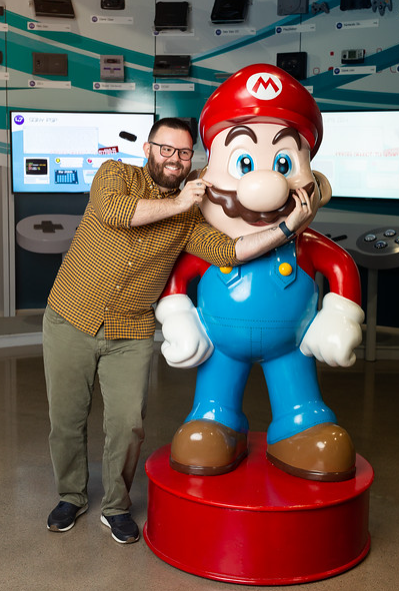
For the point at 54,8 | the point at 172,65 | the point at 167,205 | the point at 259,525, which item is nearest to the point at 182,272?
the point at 167,205

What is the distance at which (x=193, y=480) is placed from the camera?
→ 2.22 metres

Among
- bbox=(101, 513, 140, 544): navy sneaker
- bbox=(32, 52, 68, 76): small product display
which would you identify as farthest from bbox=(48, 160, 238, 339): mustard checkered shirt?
bbox=(32, 52, 68, 76): small product display

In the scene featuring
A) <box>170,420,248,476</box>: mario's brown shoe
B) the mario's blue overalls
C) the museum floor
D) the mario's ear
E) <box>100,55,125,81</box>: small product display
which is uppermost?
<box>100,55,125,81</box>: small product display

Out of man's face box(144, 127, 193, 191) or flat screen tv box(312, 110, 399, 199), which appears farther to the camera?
flat screen tv box(312, 110, 399, 199)

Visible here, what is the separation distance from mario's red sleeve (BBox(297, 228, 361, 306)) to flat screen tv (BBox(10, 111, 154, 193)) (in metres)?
3.75

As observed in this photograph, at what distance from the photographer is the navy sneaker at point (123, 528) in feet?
7.82

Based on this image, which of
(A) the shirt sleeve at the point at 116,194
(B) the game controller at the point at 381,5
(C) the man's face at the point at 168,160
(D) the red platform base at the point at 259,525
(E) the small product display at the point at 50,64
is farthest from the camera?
(E) the small product display at the point at 50,64

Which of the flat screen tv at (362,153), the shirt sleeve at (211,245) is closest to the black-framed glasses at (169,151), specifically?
the shirt sleeve at (211,245)

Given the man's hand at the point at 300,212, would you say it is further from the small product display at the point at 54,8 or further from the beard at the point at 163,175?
the small product display at the point at 54,8

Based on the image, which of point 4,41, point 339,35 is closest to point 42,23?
point 4,41

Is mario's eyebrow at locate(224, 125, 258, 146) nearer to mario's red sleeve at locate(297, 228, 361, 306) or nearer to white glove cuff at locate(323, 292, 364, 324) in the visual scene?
mario's red sleeve at locate(297, 228, 361, 306)

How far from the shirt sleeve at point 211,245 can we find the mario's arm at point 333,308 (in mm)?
253

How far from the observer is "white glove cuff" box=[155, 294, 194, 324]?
2389mm

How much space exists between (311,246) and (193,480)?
864 millimetres
